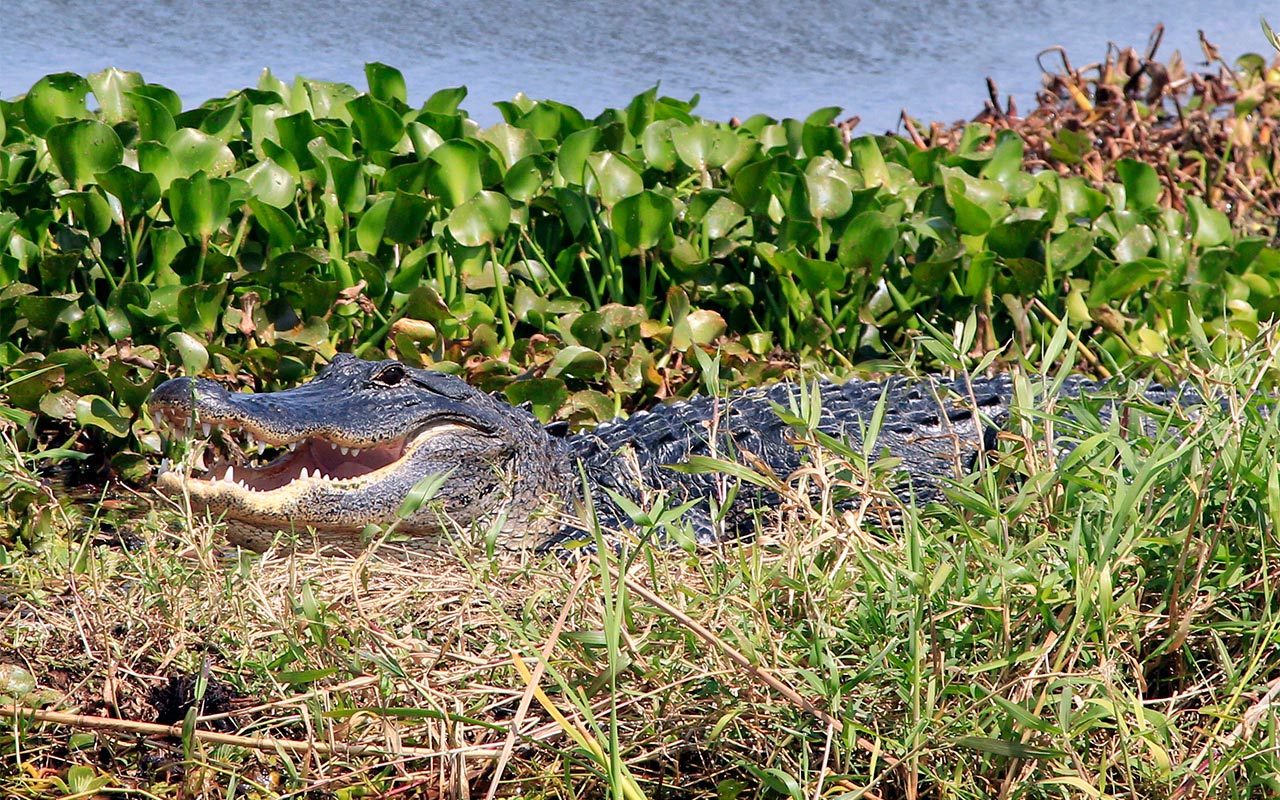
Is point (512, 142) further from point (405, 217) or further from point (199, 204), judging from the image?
point (199, 204)

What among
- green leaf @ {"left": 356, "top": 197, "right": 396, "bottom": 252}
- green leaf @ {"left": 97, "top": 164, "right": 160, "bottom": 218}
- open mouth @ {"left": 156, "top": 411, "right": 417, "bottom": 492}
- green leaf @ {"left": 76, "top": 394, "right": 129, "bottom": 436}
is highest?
green leaf @ {"left": 97, "top": 164, "right": 160, "bottom": 218}

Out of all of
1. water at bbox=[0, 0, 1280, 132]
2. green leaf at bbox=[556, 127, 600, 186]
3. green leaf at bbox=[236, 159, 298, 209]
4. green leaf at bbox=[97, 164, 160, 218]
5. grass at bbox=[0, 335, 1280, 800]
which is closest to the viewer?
grass at bbox=[0, 335, 1280, 800]

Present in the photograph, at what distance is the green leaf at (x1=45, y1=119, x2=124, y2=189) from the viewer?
3.59 m

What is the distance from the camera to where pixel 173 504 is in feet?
9.72

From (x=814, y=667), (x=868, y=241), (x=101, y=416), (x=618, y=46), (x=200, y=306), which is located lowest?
(x=101, y=416)

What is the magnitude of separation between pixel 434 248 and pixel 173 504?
51.9 inches

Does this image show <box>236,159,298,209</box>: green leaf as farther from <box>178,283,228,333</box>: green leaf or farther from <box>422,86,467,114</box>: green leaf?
<box>422,86,467,114</box>: green leaf

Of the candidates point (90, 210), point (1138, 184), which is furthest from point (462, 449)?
point (1138, 184)

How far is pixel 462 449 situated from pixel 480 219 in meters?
0.95

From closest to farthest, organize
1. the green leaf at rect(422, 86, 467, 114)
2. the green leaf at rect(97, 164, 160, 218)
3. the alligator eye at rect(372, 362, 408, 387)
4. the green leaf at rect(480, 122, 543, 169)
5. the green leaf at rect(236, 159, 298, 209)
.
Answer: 1. the alligator eye at rect(372, 362, 408, 387)
2. the green leaf at rect(97, 164, 160, 218)
3. the green leaf at rect(236, 159, 298, 209)
4. the green leaf at rect(480, 122, 543, 169)
5. the green leaf at rect(422, 86, 467, 114)

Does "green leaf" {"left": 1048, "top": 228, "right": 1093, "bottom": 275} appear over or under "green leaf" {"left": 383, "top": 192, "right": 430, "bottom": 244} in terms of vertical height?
over

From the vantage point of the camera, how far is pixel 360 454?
331 cm

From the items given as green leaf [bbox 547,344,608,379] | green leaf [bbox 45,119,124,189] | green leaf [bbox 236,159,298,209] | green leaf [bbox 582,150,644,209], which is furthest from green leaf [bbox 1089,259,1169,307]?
green leaf [bbox 45,119,124,189]

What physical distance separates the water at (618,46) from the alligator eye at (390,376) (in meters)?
3.25
